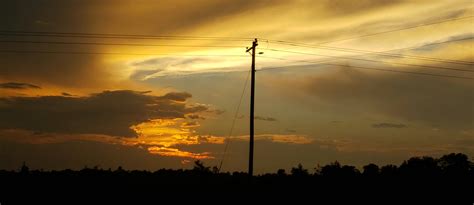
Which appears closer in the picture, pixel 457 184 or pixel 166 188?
pixel 166 188

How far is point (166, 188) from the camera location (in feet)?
193

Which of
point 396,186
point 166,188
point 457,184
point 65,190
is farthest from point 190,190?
point 457,184

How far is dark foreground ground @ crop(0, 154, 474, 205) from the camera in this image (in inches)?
1954

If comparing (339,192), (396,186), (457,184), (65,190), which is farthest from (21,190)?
(457,184)

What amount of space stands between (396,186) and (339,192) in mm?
9438

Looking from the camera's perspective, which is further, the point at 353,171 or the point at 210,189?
the point at 353,171

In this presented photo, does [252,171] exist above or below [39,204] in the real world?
above

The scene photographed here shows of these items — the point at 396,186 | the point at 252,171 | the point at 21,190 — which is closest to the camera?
the point at 252,171

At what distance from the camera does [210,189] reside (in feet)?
189

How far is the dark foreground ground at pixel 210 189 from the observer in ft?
163

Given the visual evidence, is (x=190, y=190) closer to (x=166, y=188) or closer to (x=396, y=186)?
(x=166, y=188)

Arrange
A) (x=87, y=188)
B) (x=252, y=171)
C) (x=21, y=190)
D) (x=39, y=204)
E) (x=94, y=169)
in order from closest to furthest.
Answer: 1. (x=39, y=204)
2. (x=252, y=171)
3. (x=21, y=190)
4. (x=87, y=188)
5. (x=94, y=169)

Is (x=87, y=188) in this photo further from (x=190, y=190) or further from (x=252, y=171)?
(x=252, y=171)

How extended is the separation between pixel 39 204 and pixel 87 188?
11137 mm
